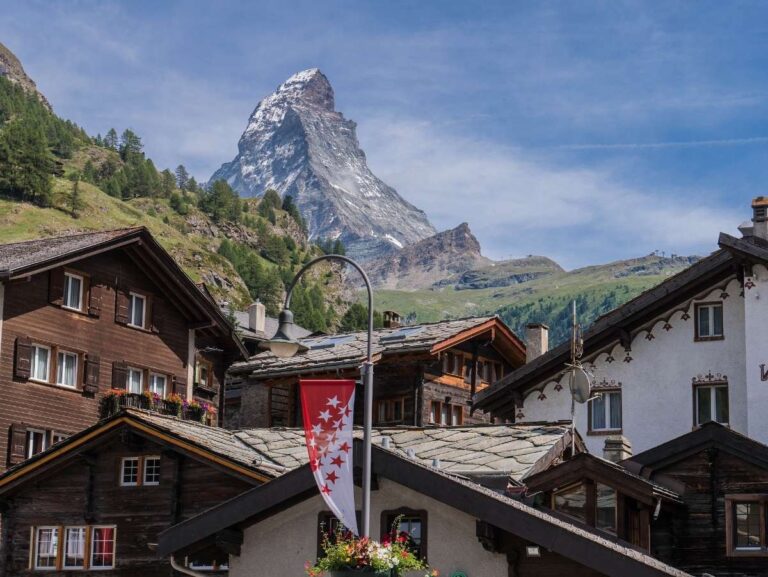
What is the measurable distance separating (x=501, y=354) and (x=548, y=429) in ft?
91.5

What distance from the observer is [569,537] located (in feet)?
66.9

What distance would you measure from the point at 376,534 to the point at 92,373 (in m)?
25.2

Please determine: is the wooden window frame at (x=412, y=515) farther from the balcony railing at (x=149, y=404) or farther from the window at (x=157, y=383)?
the window at (x=157, y=383)

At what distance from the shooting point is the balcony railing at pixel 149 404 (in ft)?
150

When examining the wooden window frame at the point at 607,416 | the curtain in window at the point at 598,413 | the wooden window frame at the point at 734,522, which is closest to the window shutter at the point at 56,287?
the wooden window frame at the point at 607,416

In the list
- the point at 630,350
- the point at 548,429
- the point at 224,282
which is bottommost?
the point at 548,429

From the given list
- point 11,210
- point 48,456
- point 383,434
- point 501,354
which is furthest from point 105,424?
point 11,210

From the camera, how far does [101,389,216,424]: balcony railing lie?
4562cm

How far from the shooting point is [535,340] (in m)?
50.1

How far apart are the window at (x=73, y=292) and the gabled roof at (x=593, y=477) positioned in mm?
23189

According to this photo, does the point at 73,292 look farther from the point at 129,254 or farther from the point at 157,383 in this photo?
the point at 157,383

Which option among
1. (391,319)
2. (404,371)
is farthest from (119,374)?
(391,319)

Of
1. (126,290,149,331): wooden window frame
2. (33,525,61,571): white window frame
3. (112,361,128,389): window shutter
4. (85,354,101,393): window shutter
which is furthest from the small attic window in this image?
(33,525,61,571): white window frame

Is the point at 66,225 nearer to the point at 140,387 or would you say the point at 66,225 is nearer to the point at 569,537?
the point at 140,387
